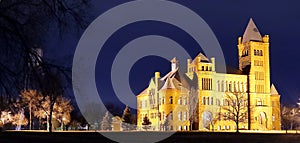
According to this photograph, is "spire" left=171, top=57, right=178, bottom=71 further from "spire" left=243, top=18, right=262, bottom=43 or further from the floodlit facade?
"spire" left=243, top=18, right=262, bottom=43

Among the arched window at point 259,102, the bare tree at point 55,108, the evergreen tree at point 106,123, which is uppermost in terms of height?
the arched window at point 259,102

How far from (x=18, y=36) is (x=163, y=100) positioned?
87.7 meters

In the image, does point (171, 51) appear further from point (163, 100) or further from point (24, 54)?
point (24, 54)

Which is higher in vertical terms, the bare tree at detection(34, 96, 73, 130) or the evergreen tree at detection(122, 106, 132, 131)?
the bare tree at detection(34, 96, 73, 130)

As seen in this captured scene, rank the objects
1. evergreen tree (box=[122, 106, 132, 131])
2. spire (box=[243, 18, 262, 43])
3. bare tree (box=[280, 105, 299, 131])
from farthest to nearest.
Answer: spire (box=[243, 18, 262, 43])
bare tree (box=[280, 105, 299, 131])
evergreen tree (box=[122, 106, 132, 131])

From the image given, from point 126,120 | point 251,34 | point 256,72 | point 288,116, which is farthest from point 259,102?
point 126,120

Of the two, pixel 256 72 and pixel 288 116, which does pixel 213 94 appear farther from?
pixel 288 116

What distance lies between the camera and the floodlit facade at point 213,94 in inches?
3664

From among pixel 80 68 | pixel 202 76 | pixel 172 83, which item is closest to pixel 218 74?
pixel 202 76

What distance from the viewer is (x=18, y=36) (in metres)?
8.52

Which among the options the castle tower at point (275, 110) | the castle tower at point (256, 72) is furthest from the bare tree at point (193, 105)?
the castle tower at point (275, 110)

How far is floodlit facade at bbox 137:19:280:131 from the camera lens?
93062mm

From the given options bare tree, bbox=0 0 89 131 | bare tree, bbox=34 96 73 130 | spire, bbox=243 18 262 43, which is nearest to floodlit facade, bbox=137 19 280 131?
spire, bbox=243 18 262 43

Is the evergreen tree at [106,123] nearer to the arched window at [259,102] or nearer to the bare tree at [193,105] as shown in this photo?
the bare tree at [193,105]
